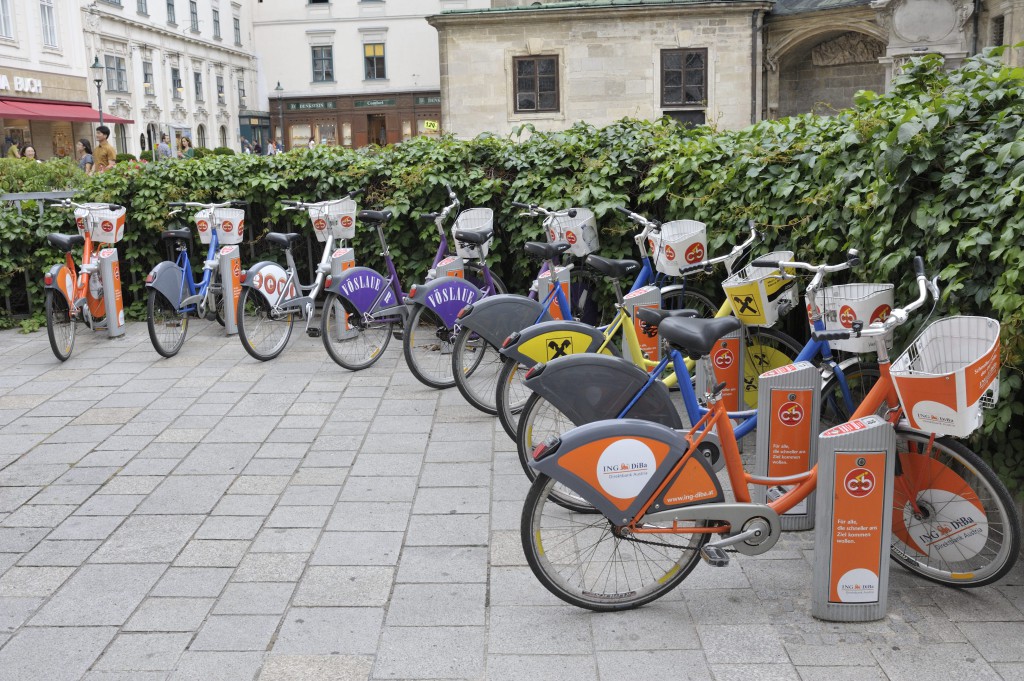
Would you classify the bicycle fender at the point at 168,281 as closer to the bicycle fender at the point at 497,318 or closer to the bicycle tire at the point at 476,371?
the bicycle tire at the point at 476,371

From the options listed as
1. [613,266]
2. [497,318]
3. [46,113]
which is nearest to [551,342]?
[613,266]

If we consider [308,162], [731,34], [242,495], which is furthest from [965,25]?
[242,495]

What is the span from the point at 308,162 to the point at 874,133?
618 centimetres

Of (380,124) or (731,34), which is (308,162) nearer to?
(731,34)

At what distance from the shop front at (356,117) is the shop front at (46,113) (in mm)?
14433

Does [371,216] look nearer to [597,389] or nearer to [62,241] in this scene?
[62,241]

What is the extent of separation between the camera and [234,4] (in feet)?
173

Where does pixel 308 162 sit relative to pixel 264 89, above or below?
below

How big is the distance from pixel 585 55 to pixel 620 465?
866 inches

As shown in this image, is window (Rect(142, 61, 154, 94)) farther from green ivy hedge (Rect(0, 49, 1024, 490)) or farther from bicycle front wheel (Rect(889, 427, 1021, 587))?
bicycle front wheel (Rect(889, 427, 1021, 587))

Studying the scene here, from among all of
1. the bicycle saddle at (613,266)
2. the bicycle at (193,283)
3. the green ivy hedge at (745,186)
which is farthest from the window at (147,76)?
the bicycle saddle at (613,266)

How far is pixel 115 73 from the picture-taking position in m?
41.0

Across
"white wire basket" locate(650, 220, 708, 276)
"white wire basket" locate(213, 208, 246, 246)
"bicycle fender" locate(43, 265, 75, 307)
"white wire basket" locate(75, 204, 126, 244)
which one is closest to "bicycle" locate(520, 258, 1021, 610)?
"white wire basket" locate(650, 220, 708, 276)

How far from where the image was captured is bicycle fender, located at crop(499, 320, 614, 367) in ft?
16.3
